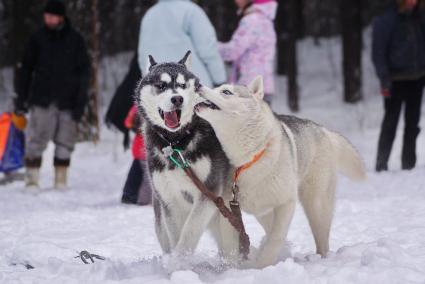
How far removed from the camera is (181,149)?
11.1ft

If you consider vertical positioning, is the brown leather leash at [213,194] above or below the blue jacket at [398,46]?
below

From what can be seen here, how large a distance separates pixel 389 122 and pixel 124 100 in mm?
3184

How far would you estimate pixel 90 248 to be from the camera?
167 inches

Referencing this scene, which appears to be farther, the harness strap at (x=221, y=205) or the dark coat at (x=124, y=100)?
the dark coat at (x=124, y=100)

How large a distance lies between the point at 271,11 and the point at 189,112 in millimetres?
2964

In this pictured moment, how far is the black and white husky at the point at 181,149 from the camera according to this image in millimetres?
3289

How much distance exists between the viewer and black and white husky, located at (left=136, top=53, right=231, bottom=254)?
329 centimetres

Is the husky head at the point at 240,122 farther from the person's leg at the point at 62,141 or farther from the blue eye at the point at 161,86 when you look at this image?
the person's leg at the point at 62,141

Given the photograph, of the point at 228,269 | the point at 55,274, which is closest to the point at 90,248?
the point at 55,274

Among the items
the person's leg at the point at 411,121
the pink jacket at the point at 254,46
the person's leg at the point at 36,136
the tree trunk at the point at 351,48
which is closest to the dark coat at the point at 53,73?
the person's leg at the point at 36,136

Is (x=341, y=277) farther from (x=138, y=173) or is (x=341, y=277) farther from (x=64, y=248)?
(x=138, y=173)

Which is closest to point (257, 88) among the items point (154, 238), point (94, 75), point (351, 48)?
point (154, 238)

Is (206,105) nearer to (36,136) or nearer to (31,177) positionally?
(36,136)

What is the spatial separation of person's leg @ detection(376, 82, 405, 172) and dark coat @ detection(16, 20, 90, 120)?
356 cm
